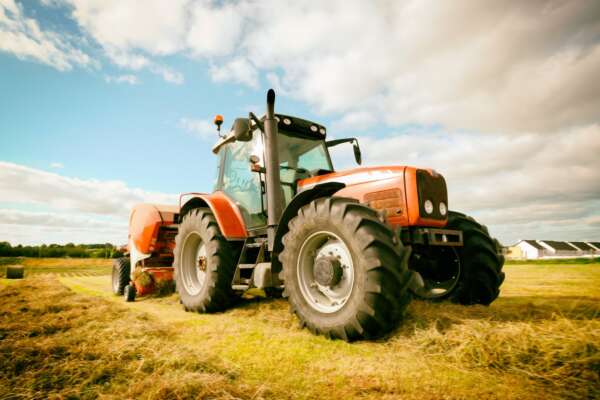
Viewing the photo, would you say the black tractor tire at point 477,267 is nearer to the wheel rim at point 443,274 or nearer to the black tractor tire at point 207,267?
the wheel rim at point 443,274

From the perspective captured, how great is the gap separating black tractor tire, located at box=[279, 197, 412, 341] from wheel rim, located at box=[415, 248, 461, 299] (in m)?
1.58

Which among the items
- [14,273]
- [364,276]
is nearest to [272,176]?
[364,276]

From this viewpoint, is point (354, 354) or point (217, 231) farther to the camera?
point (217, 231)

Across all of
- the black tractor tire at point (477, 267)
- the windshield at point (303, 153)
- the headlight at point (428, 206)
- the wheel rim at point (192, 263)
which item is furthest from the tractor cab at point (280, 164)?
the black tractor tire at point (477, 267)

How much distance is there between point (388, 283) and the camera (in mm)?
2428

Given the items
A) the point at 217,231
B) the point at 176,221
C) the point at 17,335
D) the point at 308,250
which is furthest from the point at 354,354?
the point at 176,221

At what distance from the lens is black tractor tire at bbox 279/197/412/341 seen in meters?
2.43

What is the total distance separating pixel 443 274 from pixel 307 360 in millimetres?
2547

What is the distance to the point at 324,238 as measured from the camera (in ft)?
10.3

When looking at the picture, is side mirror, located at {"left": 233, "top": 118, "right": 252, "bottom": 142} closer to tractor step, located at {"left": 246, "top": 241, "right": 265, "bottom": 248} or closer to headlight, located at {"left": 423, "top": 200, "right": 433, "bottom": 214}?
tractor step, located at {"left": 246, "top": 241, "right": 265, "bottom": 248}

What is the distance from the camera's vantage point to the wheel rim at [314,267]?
2939mm

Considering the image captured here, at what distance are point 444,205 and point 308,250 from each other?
1436mm

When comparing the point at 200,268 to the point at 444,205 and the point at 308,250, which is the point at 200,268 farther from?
the point at 444,205

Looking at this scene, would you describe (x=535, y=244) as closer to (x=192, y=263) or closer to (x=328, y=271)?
(x=192, y=263)
